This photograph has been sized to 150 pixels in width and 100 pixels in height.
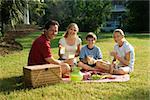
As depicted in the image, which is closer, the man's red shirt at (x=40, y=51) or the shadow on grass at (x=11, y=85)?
the shadow on grass at (x=11, y=85)

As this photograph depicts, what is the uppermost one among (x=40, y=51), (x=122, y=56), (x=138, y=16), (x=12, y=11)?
(x=138, y=16)

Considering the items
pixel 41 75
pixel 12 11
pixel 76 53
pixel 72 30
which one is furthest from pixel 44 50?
pixel 12 11

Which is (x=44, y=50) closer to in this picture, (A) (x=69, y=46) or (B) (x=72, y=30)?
(B) (x=72, y=30)

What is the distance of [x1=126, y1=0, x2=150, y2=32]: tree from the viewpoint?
34.2 meters

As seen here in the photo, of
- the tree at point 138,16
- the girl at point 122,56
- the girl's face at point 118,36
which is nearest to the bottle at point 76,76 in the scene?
the girl at point 122,56

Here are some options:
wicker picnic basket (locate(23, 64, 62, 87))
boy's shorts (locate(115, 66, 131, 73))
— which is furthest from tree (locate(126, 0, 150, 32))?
wicker picnic basket (locate(23, 64, 62, 87))

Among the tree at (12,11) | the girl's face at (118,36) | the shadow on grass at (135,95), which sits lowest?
the shadow on grass at (135,95)

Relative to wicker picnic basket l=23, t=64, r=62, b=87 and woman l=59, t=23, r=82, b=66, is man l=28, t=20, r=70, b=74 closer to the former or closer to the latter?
wicker picnic basket l=23, t=64, r=62, b=87

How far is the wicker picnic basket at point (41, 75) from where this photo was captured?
20.1 ft

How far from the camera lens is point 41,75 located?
244 inches

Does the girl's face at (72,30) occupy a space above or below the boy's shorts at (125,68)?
above

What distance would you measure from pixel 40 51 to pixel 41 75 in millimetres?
647

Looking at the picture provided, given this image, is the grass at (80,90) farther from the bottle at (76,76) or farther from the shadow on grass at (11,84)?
the bottle at (76,76)

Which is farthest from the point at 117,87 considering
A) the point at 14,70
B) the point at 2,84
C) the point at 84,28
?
the point at 84,28
